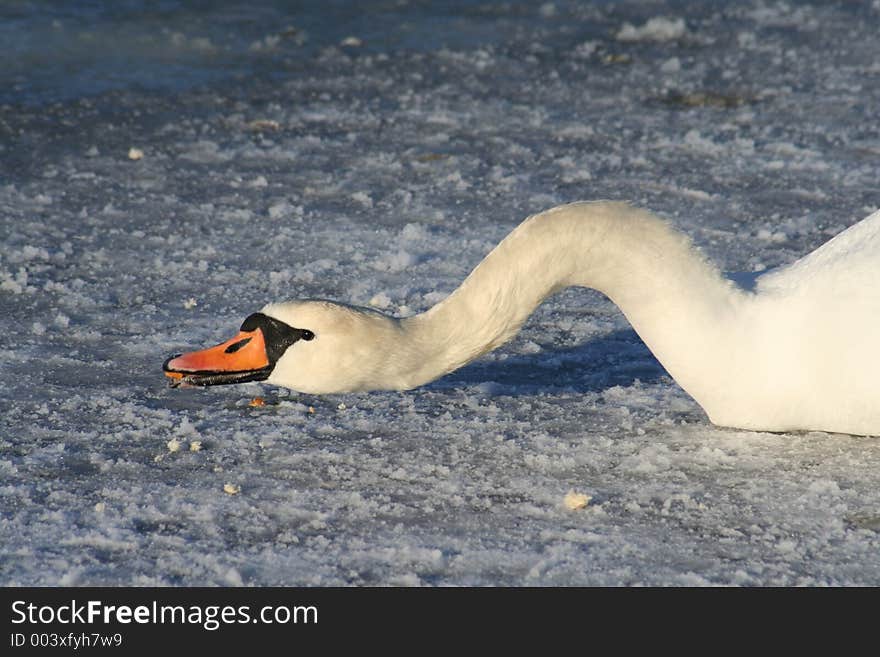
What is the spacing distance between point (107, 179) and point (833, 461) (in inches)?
154

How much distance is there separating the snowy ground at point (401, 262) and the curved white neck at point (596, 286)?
0.25 meters

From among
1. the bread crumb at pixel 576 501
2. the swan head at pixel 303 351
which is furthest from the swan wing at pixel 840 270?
the swan head at pixel 303 351

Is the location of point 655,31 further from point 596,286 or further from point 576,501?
point 576,501

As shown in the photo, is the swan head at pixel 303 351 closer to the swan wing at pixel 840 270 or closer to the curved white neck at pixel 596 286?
the curved white neck at pixel 596 286

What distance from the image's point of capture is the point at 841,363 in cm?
411

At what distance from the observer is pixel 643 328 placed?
4305mm

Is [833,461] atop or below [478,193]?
below

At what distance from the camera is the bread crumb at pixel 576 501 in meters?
3.96

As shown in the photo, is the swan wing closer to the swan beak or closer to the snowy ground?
the snowy ground

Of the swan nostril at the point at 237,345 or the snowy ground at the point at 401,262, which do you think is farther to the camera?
the swan nostril at the point at 237,345

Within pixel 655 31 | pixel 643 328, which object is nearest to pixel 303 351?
pixel 643 328
